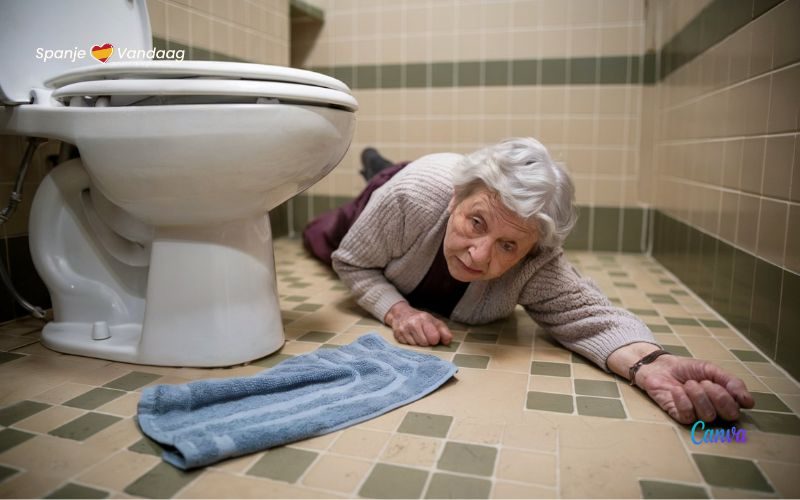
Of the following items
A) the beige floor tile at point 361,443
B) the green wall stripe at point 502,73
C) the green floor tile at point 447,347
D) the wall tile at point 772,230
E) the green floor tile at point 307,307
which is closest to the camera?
the beige floor tile at point 361,443

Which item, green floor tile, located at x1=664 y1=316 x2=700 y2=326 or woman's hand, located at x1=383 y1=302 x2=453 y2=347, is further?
green floor tile, located at x1=664 y1=316 x2=700 y2=326

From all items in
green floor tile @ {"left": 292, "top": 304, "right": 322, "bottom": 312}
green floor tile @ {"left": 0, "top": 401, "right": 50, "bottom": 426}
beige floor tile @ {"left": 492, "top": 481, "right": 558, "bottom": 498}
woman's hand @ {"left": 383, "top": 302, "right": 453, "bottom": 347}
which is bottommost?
beige floor tile @ {"left": 492, "top": 481, "right": 558, "bottom": 498}

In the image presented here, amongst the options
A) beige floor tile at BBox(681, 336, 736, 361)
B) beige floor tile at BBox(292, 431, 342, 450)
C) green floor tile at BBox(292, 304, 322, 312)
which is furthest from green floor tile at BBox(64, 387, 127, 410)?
beige floor tile at BBox(681, 336, 736, 361)

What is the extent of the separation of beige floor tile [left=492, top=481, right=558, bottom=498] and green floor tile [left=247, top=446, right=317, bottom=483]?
23cm

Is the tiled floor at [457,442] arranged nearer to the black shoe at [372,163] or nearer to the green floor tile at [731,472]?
the green floor tile at [731,472]

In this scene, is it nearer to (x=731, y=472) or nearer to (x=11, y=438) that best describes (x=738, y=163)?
(x=731, y=472)

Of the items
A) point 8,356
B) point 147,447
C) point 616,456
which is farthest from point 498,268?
point 8,356

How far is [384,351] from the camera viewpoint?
1.10m

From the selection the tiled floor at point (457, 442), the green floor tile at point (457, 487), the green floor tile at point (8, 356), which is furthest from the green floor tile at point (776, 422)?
the green floor tile at point (8, 356)

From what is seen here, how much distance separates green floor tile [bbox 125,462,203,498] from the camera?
0.66 metres

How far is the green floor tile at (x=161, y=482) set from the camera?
0.66 m

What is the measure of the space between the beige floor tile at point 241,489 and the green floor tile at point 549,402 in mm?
379

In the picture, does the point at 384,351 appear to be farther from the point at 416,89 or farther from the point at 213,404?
the point at 416,89

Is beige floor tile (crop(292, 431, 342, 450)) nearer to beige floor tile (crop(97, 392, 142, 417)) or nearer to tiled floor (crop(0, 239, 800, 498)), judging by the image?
tiled floor (crop(0, 239, 800, 498))
